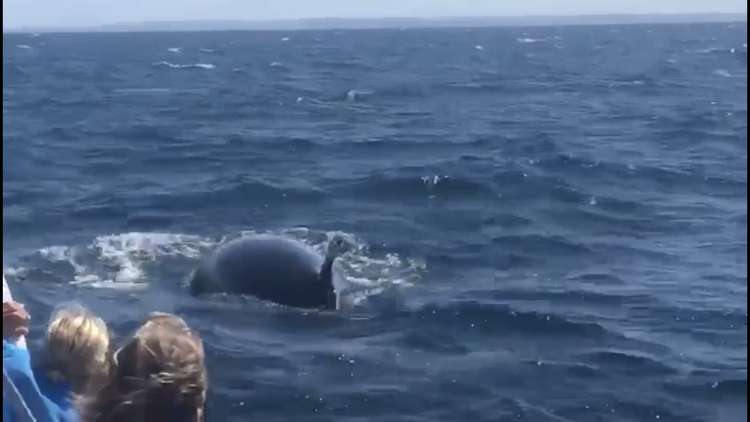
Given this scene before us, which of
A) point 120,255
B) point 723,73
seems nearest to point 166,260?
point 120,255

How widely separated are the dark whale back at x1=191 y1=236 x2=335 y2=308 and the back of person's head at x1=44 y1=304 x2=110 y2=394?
930cm

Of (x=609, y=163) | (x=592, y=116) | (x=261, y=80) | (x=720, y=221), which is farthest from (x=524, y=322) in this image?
(x=261, y=80)

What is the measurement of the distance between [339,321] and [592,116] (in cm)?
2675

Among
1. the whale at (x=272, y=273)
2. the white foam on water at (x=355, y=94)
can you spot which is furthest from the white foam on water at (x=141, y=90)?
the whale at (x=272, y=273)

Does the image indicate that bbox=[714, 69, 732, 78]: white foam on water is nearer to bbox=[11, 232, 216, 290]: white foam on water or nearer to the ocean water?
the ocean water

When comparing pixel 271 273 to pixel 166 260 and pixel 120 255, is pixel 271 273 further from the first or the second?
pixel 120 255

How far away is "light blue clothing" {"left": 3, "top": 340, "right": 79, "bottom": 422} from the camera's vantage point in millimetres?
3715

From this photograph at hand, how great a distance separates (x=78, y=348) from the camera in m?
3.80

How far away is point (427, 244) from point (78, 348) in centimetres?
1336

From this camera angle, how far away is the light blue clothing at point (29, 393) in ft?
12.2

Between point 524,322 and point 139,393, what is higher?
point 139,393

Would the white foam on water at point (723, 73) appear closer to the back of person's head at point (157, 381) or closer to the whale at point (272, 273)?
the whale at point (272, 273)

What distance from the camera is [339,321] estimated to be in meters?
12.7

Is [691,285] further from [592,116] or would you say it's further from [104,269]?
[592,116]
